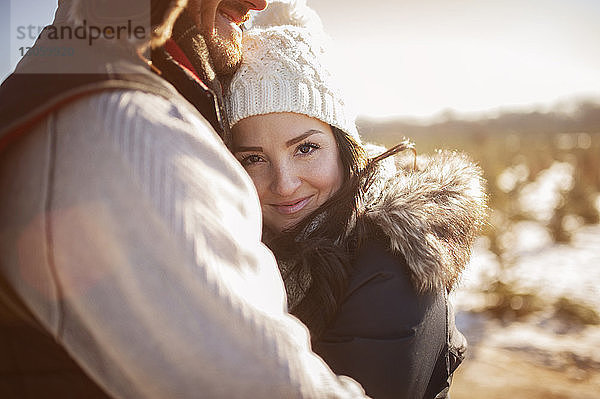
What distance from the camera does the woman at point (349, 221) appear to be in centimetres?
148

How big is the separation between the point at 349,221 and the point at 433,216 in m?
0.30

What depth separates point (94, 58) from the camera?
2.91 feet

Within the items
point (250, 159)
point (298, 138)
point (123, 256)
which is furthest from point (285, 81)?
point (123, 256)

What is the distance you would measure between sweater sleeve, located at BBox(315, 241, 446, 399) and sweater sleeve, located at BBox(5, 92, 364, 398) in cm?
66

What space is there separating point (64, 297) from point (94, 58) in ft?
1.40

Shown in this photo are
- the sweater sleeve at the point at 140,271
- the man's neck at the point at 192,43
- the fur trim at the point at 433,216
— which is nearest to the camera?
the sweater sleeve at the point at 140,271

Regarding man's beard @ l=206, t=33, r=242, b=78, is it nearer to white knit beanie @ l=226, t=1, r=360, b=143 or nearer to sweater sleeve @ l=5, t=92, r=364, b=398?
white knit beanie @ l=226, t=1, r=360, b=143

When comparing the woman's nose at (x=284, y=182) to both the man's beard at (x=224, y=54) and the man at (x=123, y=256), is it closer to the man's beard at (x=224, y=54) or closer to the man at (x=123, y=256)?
the man's beard at (x=224, y=54)

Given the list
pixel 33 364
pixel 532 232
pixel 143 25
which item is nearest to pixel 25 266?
pixel 33 364

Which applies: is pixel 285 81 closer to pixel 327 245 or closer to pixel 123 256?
pixel 327 245

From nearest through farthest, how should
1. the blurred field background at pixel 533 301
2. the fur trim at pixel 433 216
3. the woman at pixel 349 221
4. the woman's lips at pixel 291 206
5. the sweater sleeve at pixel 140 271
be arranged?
the sweater sleeve at pixel 140 271, the woman at pixel 349 221, the fur trim at pixel 433 216, the woman's lips at pixel 291 206, the blurred field background at pixel 533 301

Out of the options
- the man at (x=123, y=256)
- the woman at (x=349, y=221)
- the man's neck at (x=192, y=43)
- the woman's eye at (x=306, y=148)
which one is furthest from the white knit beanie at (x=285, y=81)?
the man at (x=123, y=256)

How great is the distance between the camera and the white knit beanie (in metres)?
1.90

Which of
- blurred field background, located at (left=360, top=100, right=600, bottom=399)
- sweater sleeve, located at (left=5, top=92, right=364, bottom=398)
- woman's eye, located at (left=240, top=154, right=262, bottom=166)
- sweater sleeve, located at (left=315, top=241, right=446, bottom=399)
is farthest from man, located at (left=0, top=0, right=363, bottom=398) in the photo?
blurred field background, located at (left=360, top=100, right=600, bottom=399)
